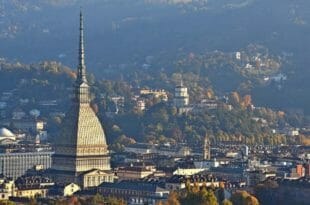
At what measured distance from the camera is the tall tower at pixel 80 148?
309 ft

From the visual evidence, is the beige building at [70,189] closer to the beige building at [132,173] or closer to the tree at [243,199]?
the beige building at [132,173]

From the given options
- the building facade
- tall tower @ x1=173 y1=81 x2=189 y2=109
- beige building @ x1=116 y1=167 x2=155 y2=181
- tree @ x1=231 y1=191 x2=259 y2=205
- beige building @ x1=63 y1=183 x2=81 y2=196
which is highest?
tall tower @ x1=173 y1=81 x2=189 y2=109

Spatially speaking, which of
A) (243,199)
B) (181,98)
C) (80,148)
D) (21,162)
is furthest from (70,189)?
(181,98)

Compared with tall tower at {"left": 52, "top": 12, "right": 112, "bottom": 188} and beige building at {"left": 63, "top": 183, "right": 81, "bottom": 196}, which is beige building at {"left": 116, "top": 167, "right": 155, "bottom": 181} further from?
beige building at {"left": 63, "top": 183, "right": 81, "bottom": 196}

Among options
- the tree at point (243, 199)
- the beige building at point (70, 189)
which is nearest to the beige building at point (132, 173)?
the beige building at point (70, 189)

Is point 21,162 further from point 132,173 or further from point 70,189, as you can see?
point 70,189

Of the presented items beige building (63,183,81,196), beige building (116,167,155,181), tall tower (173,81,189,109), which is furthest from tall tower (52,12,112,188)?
tall tower (173,81,189,109)

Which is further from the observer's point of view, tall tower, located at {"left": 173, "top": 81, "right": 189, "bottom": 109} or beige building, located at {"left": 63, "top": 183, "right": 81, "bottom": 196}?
tall tower, located at {"left": 173, "top": 81, "right": 189, "bottom": 109}

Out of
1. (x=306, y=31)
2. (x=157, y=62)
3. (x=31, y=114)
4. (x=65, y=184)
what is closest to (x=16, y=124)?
(x=31, y=114)

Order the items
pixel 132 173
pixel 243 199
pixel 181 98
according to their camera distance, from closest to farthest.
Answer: pixel 243 199 → pixel 132 173 → pixel 181 98

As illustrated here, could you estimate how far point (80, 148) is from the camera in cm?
9738

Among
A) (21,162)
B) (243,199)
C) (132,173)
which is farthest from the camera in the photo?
(21,162)

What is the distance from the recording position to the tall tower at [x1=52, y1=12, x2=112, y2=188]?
9419 cm

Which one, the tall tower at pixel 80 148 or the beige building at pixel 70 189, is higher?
the tall tower at pixel 80 148
